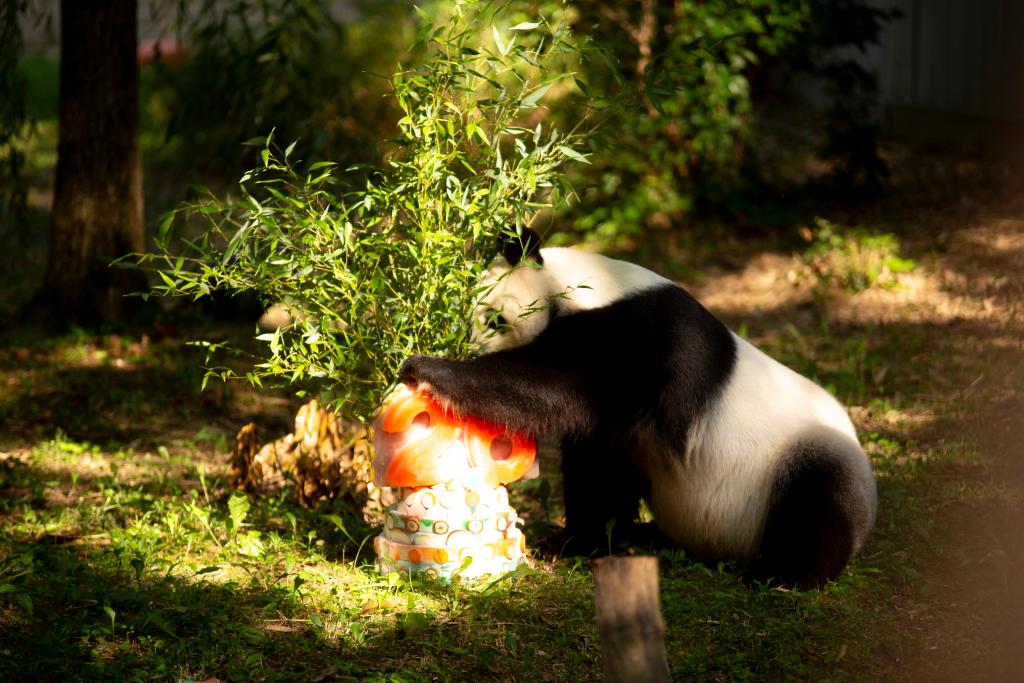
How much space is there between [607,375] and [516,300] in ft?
1.32

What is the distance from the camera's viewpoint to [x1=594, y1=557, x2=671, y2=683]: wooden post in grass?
2283mm

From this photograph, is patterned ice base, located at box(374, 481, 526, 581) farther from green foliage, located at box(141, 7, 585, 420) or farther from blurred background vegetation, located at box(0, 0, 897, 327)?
blurred background vegetation, located at box(0, 0, 897, 327)

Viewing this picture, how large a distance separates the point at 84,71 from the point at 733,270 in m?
4.63

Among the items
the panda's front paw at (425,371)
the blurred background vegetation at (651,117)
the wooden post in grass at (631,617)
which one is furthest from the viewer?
the blurred background vegetation at (651,117)

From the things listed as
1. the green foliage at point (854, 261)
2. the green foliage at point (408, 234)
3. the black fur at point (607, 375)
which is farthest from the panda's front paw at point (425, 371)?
the green foliage at point (854, 261)

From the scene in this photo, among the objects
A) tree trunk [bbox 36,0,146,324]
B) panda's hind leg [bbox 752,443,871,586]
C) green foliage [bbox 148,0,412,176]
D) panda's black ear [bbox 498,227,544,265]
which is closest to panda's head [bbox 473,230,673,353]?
panda's black ear [bbox 498,227,544,265]

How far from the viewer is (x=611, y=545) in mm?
4176

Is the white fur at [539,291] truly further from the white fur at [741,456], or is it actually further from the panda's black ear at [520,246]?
the white fur at [741,456]

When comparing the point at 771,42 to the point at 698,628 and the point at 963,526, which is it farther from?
the point at 698,628

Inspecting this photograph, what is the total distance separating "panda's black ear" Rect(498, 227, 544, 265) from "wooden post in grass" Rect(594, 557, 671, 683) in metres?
1.60

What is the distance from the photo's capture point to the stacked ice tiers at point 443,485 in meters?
3.62

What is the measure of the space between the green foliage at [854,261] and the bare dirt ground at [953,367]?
0.30 feet

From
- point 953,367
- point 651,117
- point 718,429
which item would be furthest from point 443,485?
point 651,117

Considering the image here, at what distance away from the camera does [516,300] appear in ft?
12.4
